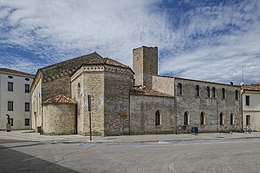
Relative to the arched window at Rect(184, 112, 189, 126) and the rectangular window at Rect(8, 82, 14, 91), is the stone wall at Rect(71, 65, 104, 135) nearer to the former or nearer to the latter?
the arched window at Rect(184, 112, 189, 126)

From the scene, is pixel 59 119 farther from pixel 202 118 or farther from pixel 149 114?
pixel 202 118

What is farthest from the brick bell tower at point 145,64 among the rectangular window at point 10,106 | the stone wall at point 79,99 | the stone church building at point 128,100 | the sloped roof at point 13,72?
the rectangular window at point 10,106

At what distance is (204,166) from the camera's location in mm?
10312

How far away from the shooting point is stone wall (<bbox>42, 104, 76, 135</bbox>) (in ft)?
90.2

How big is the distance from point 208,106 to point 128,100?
1303cm

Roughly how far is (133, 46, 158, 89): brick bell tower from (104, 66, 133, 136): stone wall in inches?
386

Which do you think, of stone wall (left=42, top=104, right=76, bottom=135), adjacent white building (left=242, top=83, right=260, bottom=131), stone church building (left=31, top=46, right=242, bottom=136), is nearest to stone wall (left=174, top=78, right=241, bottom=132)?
stone church building (left=31, top=46, right=242, bottom=136)

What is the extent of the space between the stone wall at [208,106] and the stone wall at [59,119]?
12259 mm

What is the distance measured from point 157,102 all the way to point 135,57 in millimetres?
11637

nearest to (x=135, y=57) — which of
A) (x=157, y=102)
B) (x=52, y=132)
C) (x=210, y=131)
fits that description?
(x=157, y=102)

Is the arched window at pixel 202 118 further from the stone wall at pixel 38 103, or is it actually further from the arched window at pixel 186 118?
the stone wall at pixel 38 103

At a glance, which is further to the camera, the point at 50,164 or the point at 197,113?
the point at 197,113

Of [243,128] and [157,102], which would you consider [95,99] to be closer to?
[157,102]

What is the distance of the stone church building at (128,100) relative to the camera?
2633cm
